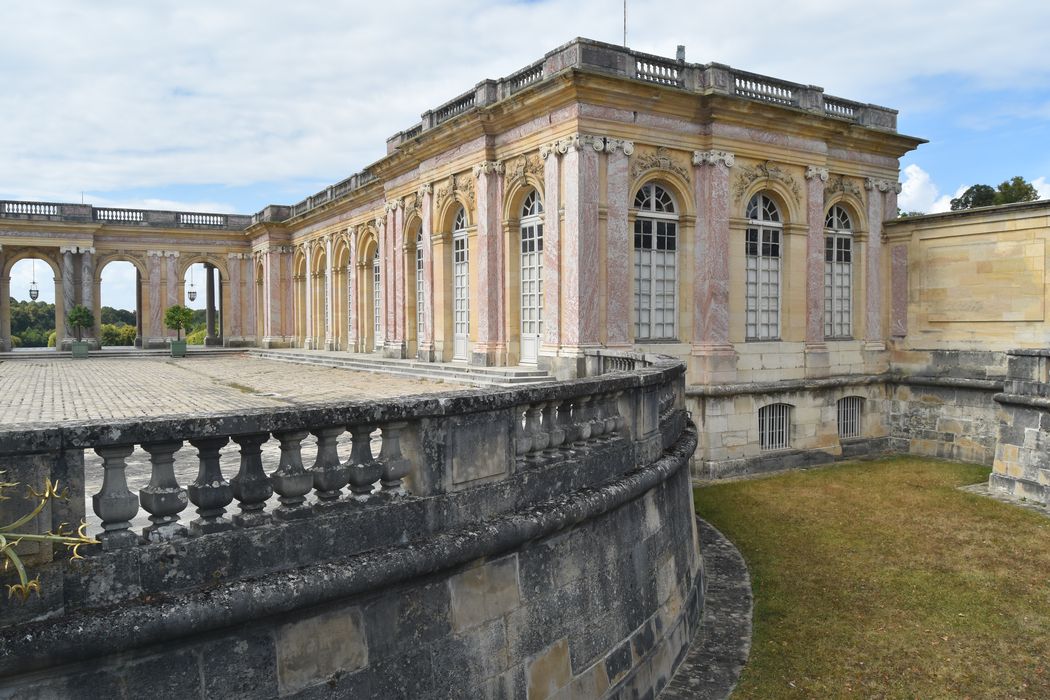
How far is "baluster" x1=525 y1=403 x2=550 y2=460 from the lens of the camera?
4.89m

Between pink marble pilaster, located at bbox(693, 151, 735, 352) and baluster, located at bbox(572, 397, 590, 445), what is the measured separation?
10.4 metres

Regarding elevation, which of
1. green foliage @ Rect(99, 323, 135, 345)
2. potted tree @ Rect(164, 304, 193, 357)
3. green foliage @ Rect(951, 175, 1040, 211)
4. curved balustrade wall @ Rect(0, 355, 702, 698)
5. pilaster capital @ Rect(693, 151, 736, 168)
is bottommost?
curved balustrade wall @ Rect(0, 355, 702, 698)

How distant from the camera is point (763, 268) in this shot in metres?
16.6

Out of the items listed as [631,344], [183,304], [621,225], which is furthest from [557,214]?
[183,304]

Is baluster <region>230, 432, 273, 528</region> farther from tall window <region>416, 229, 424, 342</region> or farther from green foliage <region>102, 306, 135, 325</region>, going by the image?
green foliage <region>102, 306, 135, 325</region>

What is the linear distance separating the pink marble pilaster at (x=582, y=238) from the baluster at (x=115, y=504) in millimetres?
11310

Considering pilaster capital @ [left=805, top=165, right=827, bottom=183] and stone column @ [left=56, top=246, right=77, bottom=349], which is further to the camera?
stone column @ [left=56, top=246, right=77, bottom=349]

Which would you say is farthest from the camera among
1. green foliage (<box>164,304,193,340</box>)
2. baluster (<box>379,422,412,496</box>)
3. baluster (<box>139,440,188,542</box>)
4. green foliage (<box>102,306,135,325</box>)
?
green foliage (<box>102,306,135,325</box>)

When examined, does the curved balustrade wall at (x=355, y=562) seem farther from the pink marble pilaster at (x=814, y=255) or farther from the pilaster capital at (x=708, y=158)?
the pink marble pilaster at (x=814, y=255)

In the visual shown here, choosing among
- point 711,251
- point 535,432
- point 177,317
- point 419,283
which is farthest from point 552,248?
point 177,317

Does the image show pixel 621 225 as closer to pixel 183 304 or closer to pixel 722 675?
pixel 722 675

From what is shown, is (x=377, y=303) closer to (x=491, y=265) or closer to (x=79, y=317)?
(x=491, y=265)

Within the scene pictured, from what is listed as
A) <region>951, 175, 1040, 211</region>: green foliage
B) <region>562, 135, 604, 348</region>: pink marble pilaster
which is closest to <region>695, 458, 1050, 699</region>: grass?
<region>562, 135, 604, 348</region>: pink marble pilaster

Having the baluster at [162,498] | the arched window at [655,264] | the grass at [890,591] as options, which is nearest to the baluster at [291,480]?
the baluster at [162,498]
